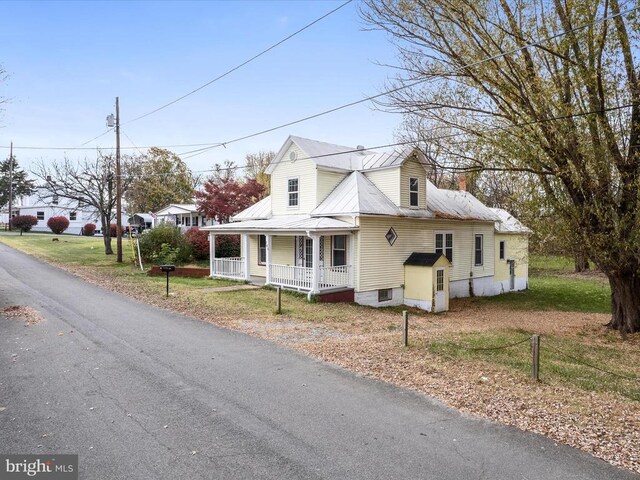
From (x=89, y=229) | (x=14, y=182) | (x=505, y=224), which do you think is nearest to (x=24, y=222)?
(x=89, y=229)

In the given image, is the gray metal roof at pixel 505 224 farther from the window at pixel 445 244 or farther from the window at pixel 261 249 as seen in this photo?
the window at pixel 261 249

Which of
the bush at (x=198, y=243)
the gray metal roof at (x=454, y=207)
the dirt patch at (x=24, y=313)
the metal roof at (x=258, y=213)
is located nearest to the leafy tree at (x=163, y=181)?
the bush at (x=198, y=243)

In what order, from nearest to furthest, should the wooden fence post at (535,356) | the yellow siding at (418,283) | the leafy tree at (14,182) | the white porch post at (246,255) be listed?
the wooden fence post at (535,356), the yellow siding at (418,283), the white porch post at (246,255), the leafy tree at (14,182)

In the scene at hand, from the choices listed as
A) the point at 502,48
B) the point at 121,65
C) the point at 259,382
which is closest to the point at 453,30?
the point at 502,48

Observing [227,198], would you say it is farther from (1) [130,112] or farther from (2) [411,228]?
(2) [411,228]

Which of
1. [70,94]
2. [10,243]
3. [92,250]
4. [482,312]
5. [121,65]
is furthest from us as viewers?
[10,243]

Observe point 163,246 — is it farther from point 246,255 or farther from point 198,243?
point 246,255

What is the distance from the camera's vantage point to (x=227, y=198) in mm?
30484

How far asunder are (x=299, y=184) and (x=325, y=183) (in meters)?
1.31

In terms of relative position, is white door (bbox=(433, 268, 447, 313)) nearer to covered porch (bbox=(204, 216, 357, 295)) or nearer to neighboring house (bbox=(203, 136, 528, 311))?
neighboring house (bbox=(203, 136, 528, 311))

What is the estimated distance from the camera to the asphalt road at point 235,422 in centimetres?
444

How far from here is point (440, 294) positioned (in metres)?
19.4

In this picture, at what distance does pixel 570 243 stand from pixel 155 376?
11.2 metres
